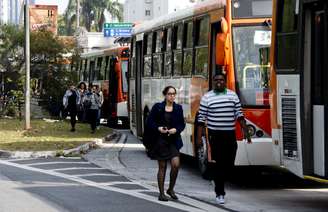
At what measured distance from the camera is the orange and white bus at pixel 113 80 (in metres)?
30.8

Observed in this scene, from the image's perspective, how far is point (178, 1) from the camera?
8631cm

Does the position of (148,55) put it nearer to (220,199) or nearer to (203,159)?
(203,159)

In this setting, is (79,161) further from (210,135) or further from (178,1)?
(178,1)

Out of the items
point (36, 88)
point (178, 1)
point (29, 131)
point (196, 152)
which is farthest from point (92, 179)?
point (178, 1)

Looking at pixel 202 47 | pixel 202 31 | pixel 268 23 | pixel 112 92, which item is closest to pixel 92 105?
pixel 112 92

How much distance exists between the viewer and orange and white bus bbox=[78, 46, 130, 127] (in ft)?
101

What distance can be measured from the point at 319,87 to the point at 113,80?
22319mm

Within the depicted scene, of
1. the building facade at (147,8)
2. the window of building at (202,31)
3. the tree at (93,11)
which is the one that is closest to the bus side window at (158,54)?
the window of building at (202,31)

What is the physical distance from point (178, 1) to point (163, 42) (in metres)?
69.9

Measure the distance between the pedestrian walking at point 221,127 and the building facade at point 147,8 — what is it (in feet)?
241

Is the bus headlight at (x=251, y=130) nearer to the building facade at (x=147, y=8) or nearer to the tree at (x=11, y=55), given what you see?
the tree at (x=11, y=55)

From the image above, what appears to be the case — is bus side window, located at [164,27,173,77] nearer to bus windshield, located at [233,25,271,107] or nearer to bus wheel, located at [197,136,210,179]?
bus wheel, located at [197,136,210,179]

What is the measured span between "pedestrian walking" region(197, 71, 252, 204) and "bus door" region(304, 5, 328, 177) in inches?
62.1

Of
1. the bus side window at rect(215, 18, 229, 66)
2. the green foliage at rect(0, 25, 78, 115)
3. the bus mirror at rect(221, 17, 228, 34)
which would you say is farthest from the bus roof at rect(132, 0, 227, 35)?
the green foliage at rect(0, 25, 78, 115)
